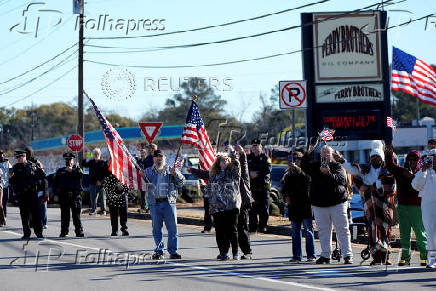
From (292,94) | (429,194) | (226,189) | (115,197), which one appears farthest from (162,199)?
(292,94)

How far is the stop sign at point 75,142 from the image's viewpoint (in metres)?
32.0

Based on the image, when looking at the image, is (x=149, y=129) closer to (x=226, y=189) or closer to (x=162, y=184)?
(x=162, y=184)

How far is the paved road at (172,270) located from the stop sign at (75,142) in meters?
14.7

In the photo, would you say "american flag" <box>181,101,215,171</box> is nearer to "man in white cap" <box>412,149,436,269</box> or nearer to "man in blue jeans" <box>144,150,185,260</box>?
"man in blue jeans" <box>144,150,185,260</box>

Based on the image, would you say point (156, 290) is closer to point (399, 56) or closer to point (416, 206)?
point (416, 206)

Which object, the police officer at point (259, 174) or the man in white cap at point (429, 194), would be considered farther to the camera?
the police officer at point (259, 174)

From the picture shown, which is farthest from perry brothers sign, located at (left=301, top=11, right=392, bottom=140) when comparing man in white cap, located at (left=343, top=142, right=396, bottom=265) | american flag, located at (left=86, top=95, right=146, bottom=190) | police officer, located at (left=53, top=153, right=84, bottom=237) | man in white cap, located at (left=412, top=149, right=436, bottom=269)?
man in white cap, located at (left=412, top=149, right=436, bottom=269)

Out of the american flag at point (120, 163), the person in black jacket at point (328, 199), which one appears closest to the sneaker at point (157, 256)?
the american flag at point (120, 163)

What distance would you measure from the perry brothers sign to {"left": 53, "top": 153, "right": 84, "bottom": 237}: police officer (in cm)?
732

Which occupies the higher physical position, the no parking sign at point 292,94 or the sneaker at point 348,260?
the no parking sign at point 292,94

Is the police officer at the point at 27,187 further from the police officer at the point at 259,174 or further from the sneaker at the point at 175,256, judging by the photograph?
the sneaker at the point at 175,256

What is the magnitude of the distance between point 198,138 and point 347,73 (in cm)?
974

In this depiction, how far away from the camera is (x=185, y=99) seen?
9900 centimetres

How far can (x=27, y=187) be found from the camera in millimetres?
17641
